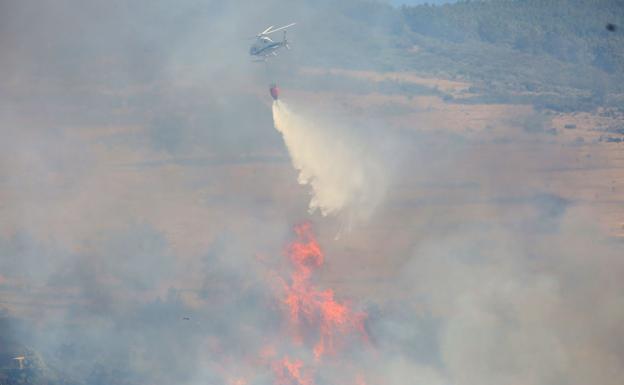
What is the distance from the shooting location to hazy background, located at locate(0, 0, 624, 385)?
4197cm

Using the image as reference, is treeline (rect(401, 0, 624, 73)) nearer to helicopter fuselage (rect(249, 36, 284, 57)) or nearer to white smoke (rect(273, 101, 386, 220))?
white smoke (rect(273, 101, 386, 220))

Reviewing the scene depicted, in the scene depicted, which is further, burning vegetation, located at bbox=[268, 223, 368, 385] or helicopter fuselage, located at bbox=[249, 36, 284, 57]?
helicopter fuselage, located at bbox=[249, 36, 284, 57]

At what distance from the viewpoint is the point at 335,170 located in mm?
57625

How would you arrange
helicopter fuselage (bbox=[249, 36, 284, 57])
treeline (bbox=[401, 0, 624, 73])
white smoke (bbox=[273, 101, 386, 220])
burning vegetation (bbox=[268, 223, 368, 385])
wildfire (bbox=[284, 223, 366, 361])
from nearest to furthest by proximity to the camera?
burning vegetation (bbox=[268, 223, 368, 385]), wildfire (bbox=[284, 223, 366, 361]), helicopter fuselage (bbox=[249, 36, 284, 57]), white smoke (bbox=[273, 101, 386, 220]), treeline (bbox=[401, 0, 624, 73])

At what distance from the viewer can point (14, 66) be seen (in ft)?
277

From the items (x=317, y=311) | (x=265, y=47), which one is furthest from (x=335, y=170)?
(x=317, y=311)

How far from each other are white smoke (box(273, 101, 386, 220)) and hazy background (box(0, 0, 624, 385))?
1.86 ft

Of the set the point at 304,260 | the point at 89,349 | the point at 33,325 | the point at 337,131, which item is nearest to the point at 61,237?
the point at 33,325

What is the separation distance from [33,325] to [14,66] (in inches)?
1929

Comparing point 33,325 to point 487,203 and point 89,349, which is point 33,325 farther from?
point 487,203

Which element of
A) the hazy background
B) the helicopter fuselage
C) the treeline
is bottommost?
the treeline

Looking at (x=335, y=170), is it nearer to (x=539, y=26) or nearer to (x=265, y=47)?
(x=265, y=47)

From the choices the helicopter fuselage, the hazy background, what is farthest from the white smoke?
the helicopter fuselage

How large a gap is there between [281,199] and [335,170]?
5.73 m
